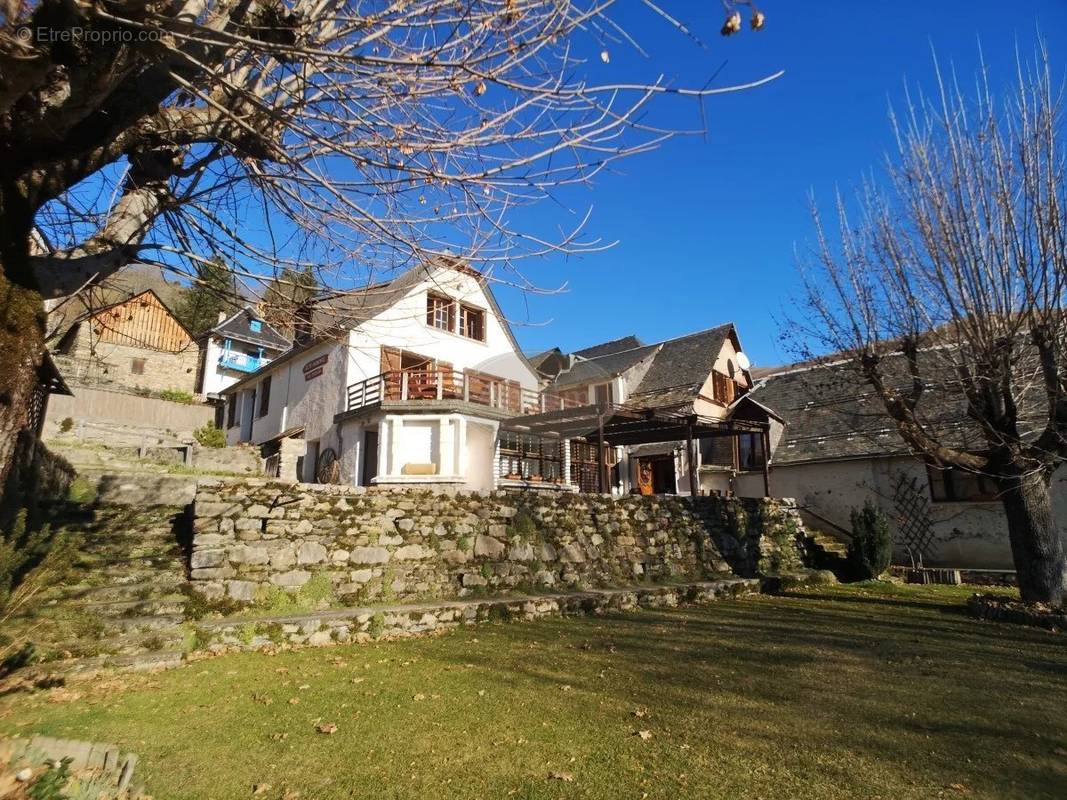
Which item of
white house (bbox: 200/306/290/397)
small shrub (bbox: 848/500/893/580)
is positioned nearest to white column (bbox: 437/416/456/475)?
small shrub (bbox: 848/500/893/580)

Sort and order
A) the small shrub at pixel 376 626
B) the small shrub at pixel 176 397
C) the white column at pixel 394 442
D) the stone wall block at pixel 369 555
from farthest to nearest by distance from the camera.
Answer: the small shrub at pixel 176 397 < the white column at pixel 394 442 < the stone wall block at pixel 369 555 < the small shrub at pixel 376 626

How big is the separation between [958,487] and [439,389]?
16136mm

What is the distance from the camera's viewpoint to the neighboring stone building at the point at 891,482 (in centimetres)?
1608

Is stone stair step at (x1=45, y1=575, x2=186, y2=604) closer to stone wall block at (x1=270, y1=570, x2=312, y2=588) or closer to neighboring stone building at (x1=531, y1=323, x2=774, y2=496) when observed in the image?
stone wall block at (x1=270, y1=570, x2=312, y2=588)

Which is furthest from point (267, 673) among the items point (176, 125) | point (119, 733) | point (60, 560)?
point (176, 125)

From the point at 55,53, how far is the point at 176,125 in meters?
1.61

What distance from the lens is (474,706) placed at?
14.8 ft

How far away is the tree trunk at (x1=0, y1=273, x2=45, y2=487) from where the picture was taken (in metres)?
3.61

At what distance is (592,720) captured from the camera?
Answer: 4176mm

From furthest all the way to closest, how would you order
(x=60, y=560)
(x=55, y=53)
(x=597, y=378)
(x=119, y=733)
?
(x=597, y=378) < (x=60, y=560) < (x=119, y=733) < (x=55, y=53)

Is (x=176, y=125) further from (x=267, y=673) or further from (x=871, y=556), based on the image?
(x=871, y=556)

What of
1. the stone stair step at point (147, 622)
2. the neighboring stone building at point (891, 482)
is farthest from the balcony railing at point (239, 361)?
the stone stair step at point (147, 622)

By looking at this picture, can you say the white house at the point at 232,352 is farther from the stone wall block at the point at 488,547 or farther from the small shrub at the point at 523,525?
the stone wall block at the point at 488,547

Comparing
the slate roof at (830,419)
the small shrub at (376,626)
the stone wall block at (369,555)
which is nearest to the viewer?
the small shrub at (376,626)
